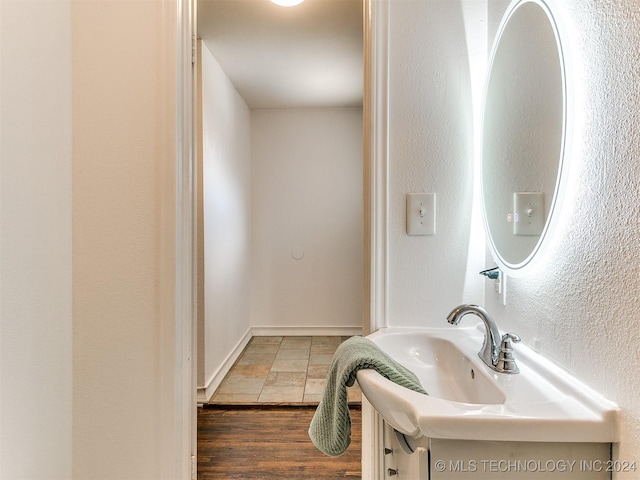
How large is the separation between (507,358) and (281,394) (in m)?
1.85

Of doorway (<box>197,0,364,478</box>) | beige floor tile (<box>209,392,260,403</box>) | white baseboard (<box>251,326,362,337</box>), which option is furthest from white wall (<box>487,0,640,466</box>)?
white baseboard (<box>251,326,362,337</box>)

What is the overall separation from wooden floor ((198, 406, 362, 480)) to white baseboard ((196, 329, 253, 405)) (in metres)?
0.09

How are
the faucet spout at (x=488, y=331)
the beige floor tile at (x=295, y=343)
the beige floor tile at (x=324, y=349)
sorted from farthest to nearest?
1. the beige floor tile at (x=295, y=343)
2. the beige floor tile at (x=324, y=349)
3. the faucet spout at (x=488, y=331)

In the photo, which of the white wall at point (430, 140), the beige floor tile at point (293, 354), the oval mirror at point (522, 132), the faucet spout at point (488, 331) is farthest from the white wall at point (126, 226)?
the beige floor tile at point (293, 354)

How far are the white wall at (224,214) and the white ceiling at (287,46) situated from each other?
18 cm

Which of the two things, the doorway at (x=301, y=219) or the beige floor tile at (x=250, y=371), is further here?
the doorway at (x=301, y=219)

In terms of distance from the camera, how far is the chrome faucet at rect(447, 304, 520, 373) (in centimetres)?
83

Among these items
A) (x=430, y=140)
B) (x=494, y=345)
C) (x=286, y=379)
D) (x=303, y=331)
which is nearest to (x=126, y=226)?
(x=430, y=140)

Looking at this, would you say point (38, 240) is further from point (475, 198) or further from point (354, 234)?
point (354, 234)

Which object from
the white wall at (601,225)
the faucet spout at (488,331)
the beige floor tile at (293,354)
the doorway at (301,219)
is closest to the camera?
the white wall at (601,225)

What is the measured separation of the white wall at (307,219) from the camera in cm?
365

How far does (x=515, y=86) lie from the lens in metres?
0.96

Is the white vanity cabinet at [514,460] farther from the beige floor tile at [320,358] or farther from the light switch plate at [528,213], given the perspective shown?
the beige floor tile at [320,358]

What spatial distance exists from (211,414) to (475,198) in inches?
76.8
